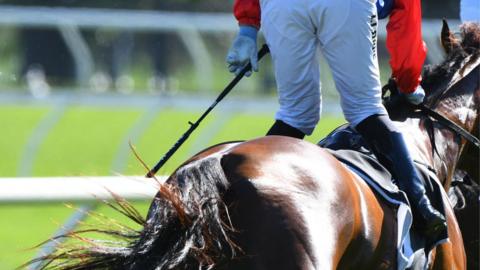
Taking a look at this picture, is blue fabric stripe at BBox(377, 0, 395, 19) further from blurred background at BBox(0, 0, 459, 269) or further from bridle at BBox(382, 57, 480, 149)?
blurred background at BBox(0, 0, 459, 269)

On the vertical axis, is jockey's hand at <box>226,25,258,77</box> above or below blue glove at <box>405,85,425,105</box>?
above

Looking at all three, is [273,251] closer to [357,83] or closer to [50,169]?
[357,83]

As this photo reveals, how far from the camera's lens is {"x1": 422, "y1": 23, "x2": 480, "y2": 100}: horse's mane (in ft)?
15.8

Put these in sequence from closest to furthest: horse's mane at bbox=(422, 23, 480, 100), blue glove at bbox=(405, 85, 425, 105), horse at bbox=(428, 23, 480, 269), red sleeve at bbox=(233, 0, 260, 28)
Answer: red sleeve at bbox=(233, 0, 260, 28) < blue glove at bbox=(405, 85, 425, 105) < horse's mane at bbox=(422, 23, 480, 100) < horse at bbox=(428, 23, 480, 269)

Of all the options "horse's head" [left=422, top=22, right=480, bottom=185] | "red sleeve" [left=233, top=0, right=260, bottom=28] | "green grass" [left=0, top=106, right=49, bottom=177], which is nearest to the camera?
"red sleeve" [left=233, top=0, right=260, bottom=28]

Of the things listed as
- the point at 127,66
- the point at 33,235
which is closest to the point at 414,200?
the point at 33,235

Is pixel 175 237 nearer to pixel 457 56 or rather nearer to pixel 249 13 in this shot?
pixel 249 13

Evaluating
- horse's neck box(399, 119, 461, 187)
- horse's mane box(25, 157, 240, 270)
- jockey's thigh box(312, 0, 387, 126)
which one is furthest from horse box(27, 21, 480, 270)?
horse's neck box(399, 119, 461, 187)

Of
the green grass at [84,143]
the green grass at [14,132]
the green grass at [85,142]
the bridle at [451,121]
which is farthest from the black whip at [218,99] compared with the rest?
the green grass at [14,132]

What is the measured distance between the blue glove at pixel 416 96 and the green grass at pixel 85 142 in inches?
125

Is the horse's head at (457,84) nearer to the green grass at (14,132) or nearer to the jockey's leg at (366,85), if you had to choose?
the jockey's leg at (366,85)

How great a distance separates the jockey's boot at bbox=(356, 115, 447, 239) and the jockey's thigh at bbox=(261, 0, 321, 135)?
30 cm

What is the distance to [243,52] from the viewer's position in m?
4.20

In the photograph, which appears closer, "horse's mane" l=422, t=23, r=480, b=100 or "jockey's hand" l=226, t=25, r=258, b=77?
"jockey's hand" l=226, t=25, r=258, b=77
